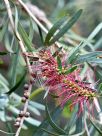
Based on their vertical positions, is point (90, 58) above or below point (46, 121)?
above

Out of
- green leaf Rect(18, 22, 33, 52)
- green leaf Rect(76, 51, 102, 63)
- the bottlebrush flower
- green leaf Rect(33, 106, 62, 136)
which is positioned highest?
green leaf Rect(18, 22, 33, 52)

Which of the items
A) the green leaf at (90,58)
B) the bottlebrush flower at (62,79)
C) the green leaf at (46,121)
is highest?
the green leaf at (90,58)

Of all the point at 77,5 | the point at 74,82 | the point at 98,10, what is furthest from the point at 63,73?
the point at 98,10

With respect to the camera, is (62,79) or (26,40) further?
(26,40)

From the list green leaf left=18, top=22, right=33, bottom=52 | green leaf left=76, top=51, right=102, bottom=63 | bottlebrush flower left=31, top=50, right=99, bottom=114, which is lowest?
bottlebrush flower left=31, top=50, right=99, bottom=114

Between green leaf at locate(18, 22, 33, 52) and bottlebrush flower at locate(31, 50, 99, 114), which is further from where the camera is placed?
green leaf at locate(18, 22, 33, 52)

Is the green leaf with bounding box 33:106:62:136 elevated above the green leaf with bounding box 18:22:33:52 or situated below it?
below

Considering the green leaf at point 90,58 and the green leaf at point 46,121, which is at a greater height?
the green leaf at point 90,58

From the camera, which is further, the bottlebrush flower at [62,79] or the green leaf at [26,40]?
the green leaf at [26,40]

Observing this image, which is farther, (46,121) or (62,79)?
(46,121)

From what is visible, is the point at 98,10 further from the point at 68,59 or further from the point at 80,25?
the point at 68,59
